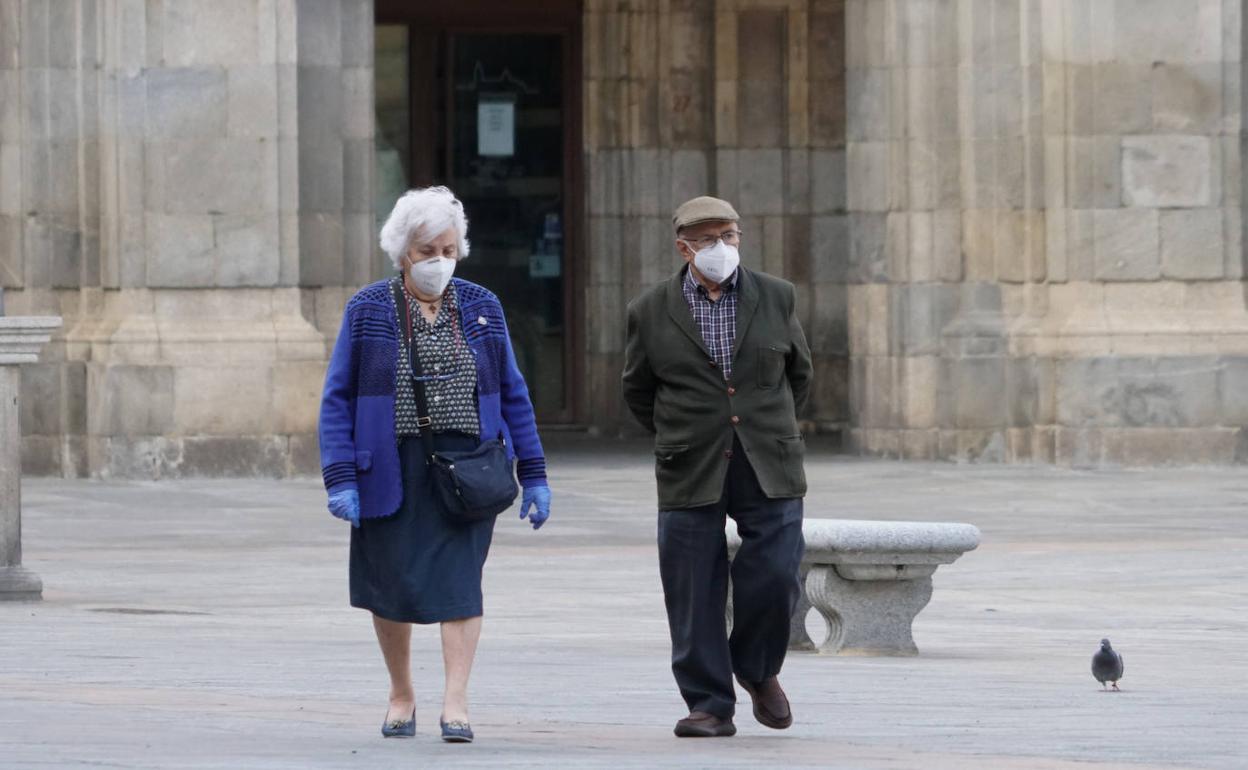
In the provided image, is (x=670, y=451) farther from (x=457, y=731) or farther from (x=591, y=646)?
(x=591, y=646)

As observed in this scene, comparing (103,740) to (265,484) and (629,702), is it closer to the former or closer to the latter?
(629,702)

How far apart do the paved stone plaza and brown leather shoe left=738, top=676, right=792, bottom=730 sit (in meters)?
0.08

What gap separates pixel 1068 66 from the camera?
71.3 feet

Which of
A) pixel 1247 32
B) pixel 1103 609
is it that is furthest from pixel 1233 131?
pixel 1103 609

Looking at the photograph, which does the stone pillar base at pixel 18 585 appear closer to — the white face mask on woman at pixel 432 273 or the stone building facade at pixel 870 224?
the white face mask on woman at pixel 432 273

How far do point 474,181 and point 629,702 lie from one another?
53.9 feet

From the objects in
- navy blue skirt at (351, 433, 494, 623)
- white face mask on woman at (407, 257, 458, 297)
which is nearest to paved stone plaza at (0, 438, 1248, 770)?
navy blue skirt at (351, 433, 494, 623)

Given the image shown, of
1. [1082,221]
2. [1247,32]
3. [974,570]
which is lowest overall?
[974,570]

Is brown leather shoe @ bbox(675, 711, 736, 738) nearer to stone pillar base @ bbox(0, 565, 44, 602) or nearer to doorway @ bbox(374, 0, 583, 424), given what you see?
stone pillar base @ bbox(0, 565, 44, 602)

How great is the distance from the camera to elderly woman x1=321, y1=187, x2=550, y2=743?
8219 millimetres

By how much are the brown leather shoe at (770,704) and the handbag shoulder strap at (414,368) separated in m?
1.23

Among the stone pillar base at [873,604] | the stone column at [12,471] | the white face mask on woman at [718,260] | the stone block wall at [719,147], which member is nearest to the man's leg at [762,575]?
the white face mask on woman at [718,260]

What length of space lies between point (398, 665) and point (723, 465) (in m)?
1.13

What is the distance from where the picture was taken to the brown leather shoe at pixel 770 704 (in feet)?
27.9
